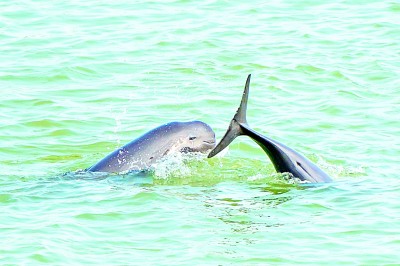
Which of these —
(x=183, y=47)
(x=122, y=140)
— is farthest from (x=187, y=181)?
(x=183, y=47)

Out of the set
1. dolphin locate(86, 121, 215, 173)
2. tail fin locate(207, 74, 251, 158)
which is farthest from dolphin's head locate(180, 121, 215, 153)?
tail fin locate(207, 74, 251, 158)

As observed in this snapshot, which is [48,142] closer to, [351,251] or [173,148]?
[173,148]

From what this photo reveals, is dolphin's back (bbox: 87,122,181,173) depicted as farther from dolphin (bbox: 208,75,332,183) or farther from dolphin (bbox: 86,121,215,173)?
dolphin (bbox: 208,75,332,183)

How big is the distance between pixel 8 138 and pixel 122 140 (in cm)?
135

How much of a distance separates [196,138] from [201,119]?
2.65 m

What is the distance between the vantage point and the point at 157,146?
11.2 meters

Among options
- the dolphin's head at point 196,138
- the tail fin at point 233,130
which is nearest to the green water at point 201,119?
the dolphin's head at point 196,138

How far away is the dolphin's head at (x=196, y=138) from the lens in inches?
447

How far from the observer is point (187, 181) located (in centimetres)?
1107

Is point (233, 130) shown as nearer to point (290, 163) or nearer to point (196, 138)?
point (290, 163)

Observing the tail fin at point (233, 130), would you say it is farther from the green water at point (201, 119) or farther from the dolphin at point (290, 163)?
the green water at point (201, 119)

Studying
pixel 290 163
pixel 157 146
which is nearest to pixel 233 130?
pixel 290 163

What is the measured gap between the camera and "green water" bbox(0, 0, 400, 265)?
9117 millimetres

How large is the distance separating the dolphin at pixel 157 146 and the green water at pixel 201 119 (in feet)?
0.55
